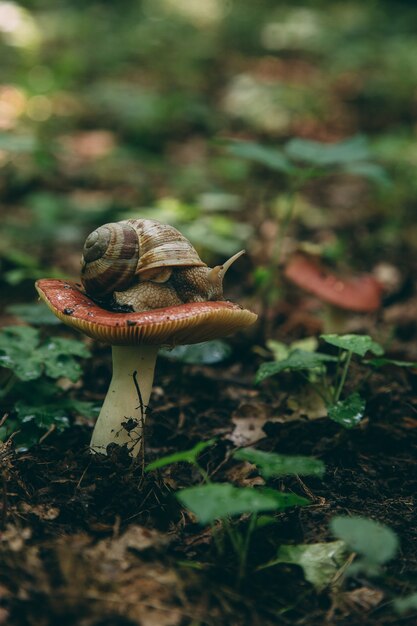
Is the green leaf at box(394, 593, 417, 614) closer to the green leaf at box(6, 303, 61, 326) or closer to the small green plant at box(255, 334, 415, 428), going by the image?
the small green plant at box(255, 334, 415, 428)

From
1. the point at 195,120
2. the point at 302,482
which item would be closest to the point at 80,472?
the point at 302,482

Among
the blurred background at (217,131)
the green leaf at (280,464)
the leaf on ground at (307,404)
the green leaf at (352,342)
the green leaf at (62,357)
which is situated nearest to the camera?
the green leaf at (280,464)

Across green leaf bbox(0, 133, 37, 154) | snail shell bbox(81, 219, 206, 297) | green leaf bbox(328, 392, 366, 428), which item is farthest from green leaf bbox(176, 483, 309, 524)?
green leaf bbox(0, 133, 37, 154)

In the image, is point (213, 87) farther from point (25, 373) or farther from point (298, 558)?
point (298, 558)

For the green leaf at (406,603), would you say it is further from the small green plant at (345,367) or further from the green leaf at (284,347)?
the green leaf at (284,347)

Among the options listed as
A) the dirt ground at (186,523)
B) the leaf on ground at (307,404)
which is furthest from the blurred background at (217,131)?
the dirt ground at (186,523)

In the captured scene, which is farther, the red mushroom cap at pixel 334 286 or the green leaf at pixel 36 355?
the red mushroom cap at pixel 334 286
